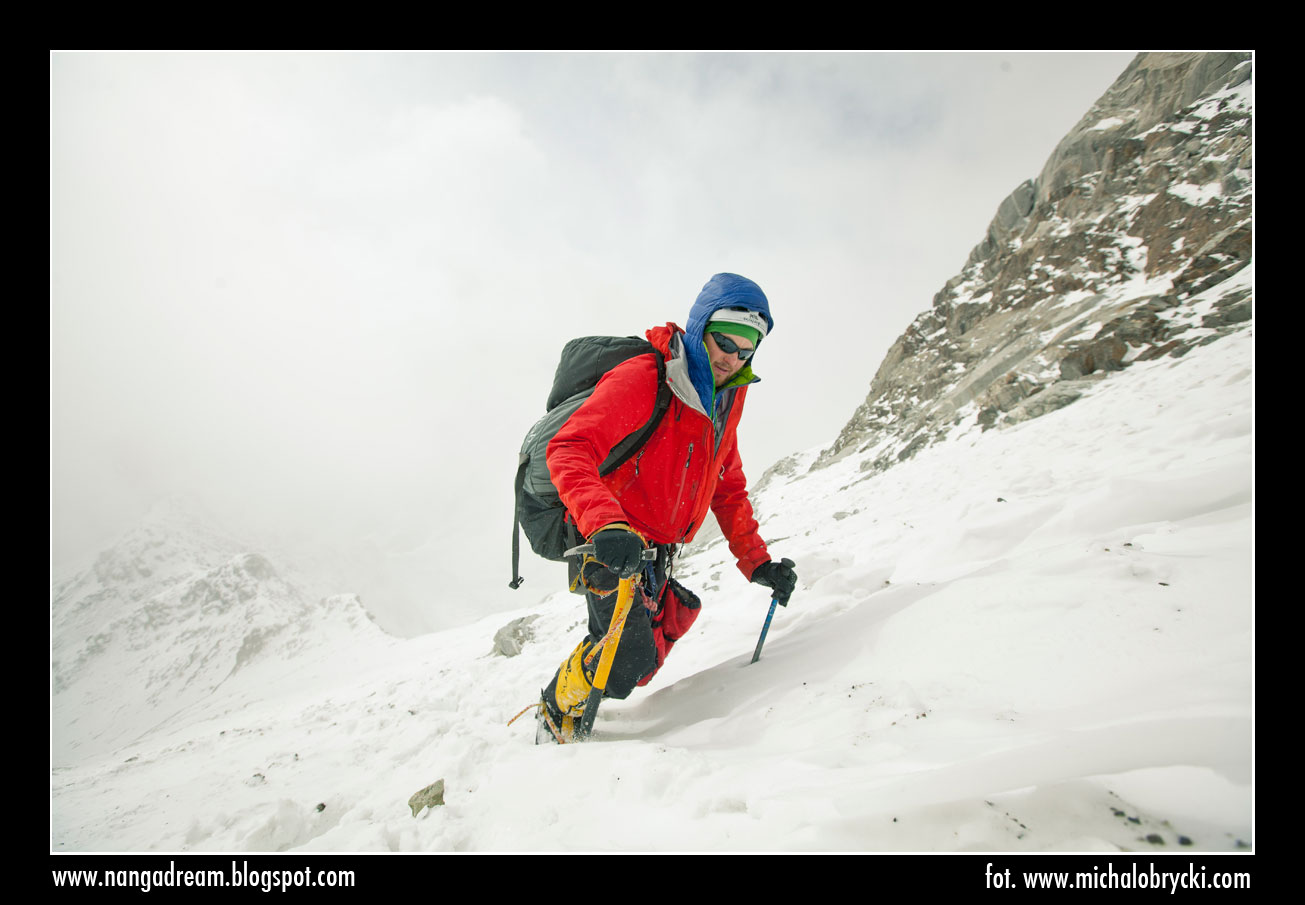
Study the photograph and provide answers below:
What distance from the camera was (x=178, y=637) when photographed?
338 ft

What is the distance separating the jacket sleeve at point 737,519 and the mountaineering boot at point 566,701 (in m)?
1.45

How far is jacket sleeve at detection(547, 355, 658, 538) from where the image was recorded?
8.49 feet

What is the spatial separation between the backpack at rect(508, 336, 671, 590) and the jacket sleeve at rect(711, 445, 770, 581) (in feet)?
3.88

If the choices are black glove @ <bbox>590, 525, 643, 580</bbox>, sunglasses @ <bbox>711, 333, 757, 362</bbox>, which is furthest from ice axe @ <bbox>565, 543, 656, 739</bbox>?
sunglasses @ <bbox>711, 333, 757, 362</bbox>

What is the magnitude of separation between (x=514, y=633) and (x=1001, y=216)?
123ft

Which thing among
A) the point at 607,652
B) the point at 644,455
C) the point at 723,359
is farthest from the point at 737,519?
the point at 607,652

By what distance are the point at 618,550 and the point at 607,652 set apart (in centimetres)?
98

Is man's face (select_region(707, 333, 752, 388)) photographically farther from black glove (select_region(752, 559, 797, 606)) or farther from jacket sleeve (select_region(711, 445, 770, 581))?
black glove (select_region(752, 559, 797, 606))

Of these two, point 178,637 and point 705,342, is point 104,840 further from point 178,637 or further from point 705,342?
point 178,637

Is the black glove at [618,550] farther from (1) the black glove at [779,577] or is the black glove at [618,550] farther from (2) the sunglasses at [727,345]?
(1) the black glove at [779,577]

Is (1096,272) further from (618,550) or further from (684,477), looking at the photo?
(618,550)

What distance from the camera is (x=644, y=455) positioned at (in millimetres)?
3219
